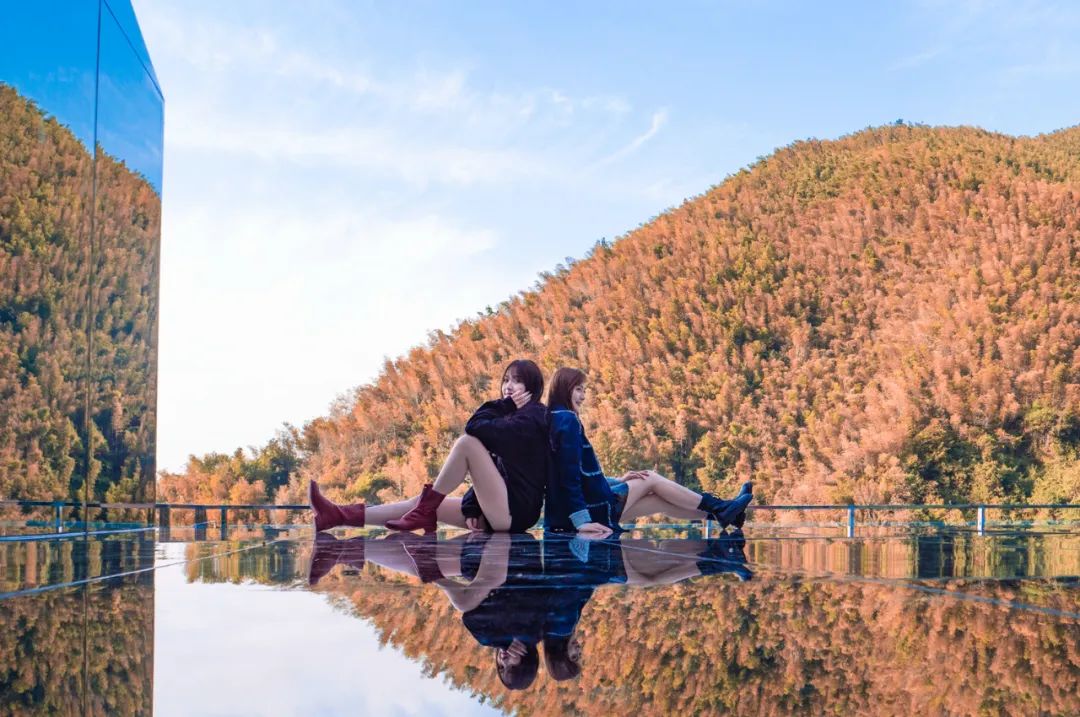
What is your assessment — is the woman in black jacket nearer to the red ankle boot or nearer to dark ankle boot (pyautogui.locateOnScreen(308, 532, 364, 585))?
the red ankle boot

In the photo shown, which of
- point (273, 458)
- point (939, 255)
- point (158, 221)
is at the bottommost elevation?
point (273, 458)

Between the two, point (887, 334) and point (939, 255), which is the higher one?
point (939, 255)

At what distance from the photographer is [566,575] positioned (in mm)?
3738

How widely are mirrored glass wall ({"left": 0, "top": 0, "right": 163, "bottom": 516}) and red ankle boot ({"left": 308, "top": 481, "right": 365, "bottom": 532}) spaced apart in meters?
2.43

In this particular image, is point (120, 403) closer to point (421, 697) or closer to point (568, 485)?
point (568, 485)

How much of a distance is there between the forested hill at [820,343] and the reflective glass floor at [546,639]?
34.1 m

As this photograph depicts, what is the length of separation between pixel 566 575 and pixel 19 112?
5.91 m

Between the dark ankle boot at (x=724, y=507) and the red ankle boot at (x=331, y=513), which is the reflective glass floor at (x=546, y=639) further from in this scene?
the red ankle boot at (x=331, y=513)

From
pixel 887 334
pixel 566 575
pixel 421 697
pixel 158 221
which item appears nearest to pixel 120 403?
pixel 158 221

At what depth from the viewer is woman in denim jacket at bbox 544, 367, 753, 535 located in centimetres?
593

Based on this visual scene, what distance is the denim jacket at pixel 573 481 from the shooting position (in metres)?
5.90

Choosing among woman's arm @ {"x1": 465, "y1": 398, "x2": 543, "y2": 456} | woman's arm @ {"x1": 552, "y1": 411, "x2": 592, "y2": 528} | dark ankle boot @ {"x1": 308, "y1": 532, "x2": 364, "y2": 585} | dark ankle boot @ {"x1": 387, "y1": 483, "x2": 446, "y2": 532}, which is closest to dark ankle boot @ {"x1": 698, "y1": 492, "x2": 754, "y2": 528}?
woman's arm @ {"x1": 552, "y1": 411, "x2": 592, "y2": 528}

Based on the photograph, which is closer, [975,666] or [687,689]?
[687,689]

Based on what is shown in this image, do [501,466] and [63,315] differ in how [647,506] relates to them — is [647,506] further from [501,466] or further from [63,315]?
[63,315]
